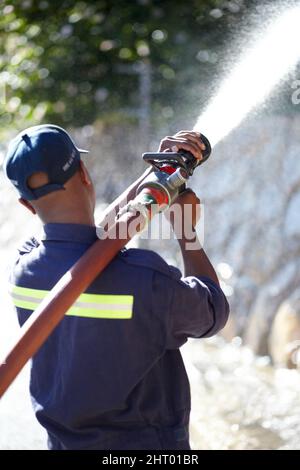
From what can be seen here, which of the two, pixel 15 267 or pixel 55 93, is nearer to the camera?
pixel 15 267

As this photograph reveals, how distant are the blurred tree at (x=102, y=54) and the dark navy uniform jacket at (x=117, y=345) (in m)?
3.53

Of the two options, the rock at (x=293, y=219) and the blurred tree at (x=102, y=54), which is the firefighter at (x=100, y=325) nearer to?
the rock at (x=293, y=219)

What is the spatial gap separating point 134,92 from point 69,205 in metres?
4.02

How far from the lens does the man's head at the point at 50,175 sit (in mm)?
1865

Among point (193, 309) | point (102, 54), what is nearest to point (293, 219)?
point (102, 54)

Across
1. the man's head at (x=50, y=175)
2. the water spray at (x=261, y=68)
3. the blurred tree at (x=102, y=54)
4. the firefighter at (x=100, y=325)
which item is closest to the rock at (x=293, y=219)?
the water spray at (x=261, y=68)

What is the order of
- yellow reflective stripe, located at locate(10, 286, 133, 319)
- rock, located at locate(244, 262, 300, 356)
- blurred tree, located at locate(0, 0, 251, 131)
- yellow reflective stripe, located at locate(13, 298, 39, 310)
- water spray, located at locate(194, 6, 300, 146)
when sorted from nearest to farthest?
yellow reflective stripe, located at locate(10, 286, 133, 319) → yellow reflective stripe, located at locate(13, 298, 39, 310) → water spray, located at locate(194, 6, 300, 146) → rock, located at locate(244, 262, 300, 356) → blurred tree, located at locate(0, 0, 251, 131)

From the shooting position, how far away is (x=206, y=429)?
3914mm

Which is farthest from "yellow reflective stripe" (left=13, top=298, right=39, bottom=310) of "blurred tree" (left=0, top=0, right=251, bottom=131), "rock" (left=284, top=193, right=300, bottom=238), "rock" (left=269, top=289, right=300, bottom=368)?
"blurred tree" (left=0, top=0, right=251, bottom=131)

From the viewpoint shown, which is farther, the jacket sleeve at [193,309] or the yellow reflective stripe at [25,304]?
the yellow reflective stripe at [25,304]

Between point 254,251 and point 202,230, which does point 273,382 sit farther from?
point 202,230

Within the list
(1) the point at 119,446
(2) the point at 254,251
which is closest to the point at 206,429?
(2) the point at 254,251

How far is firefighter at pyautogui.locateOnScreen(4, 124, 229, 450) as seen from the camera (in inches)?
71.6

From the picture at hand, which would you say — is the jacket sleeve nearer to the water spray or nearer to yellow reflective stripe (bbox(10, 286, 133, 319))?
yellow reflective stripe (bbox(10, 286, 133, 319))
